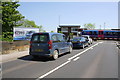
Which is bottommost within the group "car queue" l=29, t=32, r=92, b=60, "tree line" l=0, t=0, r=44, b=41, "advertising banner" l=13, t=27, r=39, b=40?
"car queue" l=29, t=32, r=92, b=60

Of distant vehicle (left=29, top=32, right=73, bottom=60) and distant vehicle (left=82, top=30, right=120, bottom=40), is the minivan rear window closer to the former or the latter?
distant vehicle (left=29, top=32, right=73, bottom=60)

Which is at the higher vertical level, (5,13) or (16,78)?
(5,13)

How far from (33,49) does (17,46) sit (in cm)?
394

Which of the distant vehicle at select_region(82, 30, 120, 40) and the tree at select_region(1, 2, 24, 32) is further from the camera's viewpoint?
the distant vehicle at select_region(82, 30, 120, 40)

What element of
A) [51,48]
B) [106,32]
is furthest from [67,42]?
[106,32]

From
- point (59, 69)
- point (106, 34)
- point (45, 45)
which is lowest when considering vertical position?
point (59, 69)

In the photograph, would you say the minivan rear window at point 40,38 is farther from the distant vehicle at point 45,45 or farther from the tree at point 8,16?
the tree at point 8,16

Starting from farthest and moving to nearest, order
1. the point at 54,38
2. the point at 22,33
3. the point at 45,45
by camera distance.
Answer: the point at 22,33 < the point at 54,38 < the point at 45,45

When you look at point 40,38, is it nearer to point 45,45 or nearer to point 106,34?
point 45,45

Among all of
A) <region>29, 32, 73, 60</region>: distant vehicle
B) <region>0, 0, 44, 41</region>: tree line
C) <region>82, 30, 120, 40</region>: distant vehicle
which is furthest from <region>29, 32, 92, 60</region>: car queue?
<region>82, 30, 120, 40</region>: distant vehicle

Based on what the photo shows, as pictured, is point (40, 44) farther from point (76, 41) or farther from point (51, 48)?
point (76, 41)

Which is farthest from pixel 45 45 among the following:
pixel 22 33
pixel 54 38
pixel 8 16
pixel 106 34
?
pixel 106 34

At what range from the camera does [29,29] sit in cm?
2666

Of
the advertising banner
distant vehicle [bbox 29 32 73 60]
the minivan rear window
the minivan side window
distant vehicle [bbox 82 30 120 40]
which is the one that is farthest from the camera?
distant vehicle [bbox 82 30 120 40]
